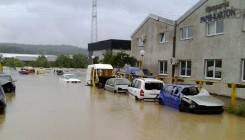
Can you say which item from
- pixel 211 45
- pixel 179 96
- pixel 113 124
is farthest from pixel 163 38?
pixel 113 124

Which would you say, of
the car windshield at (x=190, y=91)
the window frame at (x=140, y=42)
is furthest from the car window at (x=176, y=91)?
the window frame at (x=140, y=42)

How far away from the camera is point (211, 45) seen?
1201 inches

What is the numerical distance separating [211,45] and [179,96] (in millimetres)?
9257

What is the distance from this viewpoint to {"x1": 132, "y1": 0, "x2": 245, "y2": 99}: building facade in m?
27.1

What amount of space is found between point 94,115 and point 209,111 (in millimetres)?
5688

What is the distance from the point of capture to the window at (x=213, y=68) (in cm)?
2964

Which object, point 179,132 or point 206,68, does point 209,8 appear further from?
point 179,132

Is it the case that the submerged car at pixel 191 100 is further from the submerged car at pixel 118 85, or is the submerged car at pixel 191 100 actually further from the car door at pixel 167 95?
the submerged car at pixel 118 85

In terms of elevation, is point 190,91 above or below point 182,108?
above

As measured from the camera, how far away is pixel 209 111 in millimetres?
21172

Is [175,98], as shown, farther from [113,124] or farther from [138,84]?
[113,124]

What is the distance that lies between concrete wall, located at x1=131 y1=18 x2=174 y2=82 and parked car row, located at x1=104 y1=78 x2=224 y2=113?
10029 millimetres

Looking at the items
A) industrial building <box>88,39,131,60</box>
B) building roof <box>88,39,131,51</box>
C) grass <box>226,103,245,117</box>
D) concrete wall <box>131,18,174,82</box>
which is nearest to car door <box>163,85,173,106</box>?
grass <box>226,103,245,117</box>

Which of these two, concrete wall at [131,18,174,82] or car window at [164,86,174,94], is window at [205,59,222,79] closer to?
car window at [164,86,174,94]
